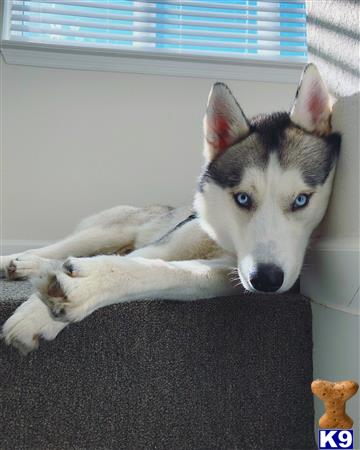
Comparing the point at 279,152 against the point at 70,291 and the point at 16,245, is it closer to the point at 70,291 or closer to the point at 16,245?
the point at 70,291

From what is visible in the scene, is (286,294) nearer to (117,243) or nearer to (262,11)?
(117,243)

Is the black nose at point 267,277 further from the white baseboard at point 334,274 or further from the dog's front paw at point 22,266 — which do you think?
the dog's front paw at point 22,266

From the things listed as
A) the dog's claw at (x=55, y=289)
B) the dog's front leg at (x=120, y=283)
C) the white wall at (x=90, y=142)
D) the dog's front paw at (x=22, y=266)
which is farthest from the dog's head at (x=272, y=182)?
the white wall at (x=90, y=142)

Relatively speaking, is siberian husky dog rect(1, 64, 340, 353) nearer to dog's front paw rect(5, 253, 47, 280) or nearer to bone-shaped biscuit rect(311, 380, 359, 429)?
dog's front paw rect(5, 253, 47, 280)

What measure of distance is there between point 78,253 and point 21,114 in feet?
3.57

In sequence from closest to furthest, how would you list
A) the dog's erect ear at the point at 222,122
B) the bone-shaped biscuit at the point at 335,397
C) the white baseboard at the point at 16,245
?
the bone-shaped biscuit at the point at 335,397, the dog's erect ear at the point at 222,122, the white baseboard at the point at 16,245

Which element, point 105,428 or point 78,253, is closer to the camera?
point 105,428

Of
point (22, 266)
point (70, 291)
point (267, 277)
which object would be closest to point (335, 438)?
point (267, 277)

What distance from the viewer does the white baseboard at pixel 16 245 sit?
111 inches

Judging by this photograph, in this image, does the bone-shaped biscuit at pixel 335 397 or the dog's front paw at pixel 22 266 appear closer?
the bone-shaped biscuit at pixel 335 397

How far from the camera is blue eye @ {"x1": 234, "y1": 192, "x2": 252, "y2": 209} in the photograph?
136 centimetres

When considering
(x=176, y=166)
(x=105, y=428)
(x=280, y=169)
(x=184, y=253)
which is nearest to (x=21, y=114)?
(x=176, y=166)

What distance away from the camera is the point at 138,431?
1.15 metres

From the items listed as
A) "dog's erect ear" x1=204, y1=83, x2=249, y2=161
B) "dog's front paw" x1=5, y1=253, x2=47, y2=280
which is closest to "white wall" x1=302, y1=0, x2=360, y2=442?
"dog's erect ear" x1=204, y1=83, x2=249, y2=161
